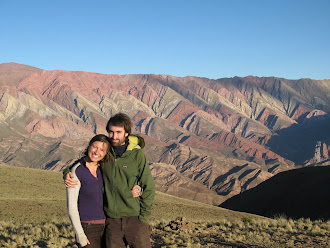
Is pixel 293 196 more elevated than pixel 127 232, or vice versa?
pixel 127 232

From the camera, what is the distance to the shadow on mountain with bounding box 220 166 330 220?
104ft

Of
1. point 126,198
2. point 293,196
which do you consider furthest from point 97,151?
point 293,196

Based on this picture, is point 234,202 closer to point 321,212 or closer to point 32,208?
point 321,212

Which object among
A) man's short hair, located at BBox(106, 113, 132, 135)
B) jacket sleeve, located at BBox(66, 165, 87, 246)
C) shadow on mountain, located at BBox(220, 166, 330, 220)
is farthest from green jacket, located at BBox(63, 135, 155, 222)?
shadow on mountain, located at BBox(220, 166, 330, 220)

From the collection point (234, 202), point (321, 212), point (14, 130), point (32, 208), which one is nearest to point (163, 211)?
point (32, 208)

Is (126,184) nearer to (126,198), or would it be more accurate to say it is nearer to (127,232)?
(126,198)

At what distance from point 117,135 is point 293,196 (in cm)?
3453

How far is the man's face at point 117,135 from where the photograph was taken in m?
5.92

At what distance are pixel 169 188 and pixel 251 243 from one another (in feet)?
395

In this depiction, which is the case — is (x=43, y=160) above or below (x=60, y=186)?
below

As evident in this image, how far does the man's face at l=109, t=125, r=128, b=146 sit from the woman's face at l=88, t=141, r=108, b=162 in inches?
11.4

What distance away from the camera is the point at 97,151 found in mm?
5586

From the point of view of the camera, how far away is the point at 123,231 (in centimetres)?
573

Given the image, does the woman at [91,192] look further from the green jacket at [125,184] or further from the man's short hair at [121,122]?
the man's short hair at [121,122]
